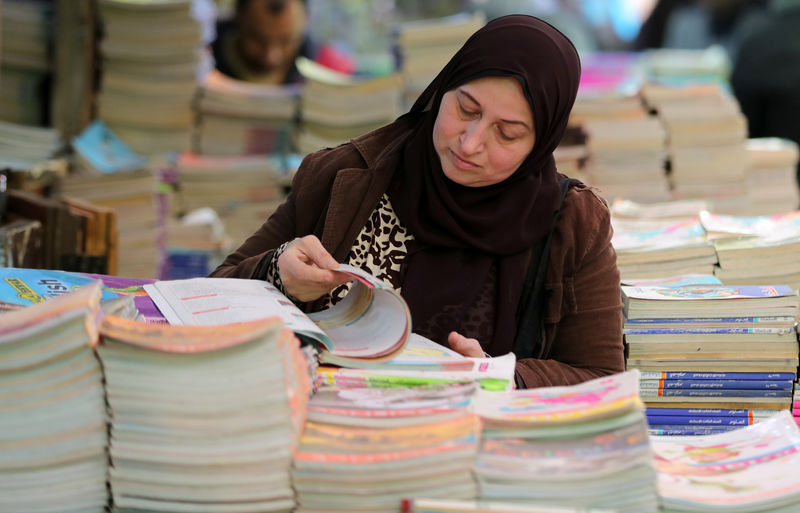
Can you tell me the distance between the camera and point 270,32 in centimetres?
600

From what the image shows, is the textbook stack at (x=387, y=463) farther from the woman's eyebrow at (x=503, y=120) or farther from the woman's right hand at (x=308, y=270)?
the woman's eyebrow at (x=503, y=120)

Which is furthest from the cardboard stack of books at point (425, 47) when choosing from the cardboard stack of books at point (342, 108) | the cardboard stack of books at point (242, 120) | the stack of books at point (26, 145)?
the stack of books at point (26, 145)

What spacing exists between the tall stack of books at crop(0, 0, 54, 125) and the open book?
138 inches

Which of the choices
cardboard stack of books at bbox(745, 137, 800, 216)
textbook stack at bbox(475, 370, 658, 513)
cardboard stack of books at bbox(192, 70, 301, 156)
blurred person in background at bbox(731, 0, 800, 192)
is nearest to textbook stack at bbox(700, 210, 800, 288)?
textbook stack at bbox(475, 370, 658, 513)

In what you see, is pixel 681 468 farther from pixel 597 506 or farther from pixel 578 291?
pixel 578 291

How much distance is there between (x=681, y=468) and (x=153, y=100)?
4.12m

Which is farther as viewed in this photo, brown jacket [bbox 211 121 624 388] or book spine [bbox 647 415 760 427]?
book spine [bbox 647 415 760 427]

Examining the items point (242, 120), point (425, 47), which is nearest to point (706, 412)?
point (425, 47)

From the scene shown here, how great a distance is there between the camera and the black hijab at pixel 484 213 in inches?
85.0

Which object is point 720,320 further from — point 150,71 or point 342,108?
point 150,71

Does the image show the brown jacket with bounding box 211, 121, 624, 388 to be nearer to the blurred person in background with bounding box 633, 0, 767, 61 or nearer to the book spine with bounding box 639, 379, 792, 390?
the book spine with bounding box 639, 379, 792, 390

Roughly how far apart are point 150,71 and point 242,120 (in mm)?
516

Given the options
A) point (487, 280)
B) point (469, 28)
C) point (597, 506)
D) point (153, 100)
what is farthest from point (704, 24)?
point (597, 506)

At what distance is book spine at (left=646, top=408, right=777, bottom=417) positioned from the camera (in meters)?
2.39
